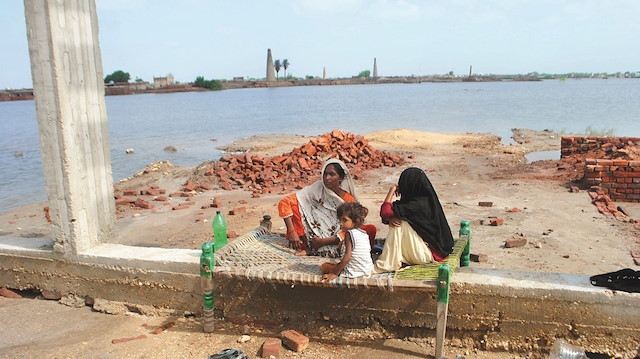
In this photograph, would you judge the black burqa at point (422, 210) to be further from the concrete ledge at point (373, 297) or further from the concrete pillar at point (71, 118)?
the concrete pillar at point (71, 118)

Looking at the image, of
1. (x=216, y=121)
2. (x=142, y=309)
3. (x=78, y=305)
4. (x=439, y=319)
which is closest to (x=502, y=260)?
(x=439, y=319)

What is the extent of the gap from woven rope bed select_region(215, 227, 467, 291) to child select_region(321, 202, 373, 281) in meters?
0.10

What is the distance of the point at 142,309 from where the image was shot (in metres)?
4.50

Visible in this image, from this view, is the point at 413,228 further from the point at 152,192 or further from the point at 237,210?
the point at 152,192

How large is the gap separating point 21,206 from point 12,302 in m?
7.36

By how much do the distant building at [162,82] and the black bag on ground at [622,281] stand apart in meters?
90.3

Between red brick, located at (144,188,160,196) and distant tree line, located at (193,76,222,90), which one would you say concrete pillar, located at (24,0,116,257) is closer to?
red brick, located at (144,188,160,196)

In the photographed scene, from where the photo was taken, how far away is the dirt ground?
391cm

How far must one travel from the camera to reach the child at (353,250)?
3604 mm

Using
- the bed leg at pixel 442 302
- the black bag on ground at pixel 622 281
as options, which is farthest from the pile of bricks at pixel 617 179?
the bed leg at pixel 442 302

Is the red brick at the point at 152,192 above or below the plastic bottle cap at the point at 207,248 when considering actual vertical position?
below

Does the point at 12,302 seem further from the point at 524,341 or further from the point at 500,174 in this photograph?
the point at 500,174

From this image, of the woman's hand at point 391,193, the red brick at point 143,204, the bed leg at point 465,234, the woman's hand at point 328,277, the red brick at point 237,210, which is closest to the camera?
the woman's hand at point 328,277

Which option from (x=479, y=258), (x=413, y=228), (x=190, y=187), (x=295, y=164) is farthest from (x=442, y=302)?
(x=295, y=164)
